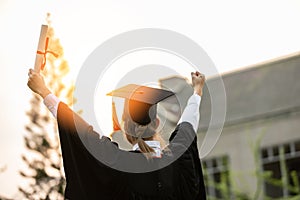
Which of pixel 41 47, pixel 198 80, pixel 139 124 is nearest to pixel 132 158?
pixel 139 124

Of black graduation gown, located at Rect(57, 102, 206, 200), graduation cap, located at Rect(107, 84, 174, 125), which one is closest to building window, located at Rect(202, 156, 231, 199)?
graduation cap, located at Rect(107, 84, 174, 125)

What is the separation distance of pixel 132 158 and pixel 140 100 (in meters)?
0.59

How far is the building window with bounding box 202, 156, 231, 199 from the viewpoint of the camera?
2564 cm

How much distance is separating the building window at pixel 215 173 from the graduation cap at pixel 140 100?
18.7 meters

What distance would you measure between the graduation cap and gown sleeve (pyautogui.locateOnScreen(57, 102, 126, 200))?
0.40m

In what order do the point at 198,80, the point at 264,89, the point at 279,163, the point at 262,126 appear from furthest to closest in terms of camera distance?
the point at 264,89, the point at 262,126, the point at 279,163, the point at 198,80

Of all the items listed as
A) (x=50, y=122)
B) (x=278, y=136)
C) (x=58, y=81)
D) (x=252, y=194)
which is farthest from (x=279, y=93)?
(x=58, y=81)

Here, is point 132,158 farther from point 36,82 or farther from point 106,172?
point 36,82

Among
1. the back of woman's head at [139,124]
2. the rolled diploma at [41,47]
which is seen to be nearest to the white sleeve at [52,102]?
the rolled diploma at [41,47]

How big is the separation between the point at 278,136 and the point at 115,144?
67.3 ft

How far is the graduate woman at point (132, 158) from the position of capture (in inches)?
235

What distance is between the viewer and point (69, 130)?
5973mm

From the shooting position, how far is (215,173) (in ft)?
87.9

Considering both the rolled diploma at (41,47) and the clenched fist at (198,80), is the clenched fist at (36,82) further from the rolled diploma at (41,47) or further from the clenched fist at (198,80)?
the clenched fist at (198,80)
